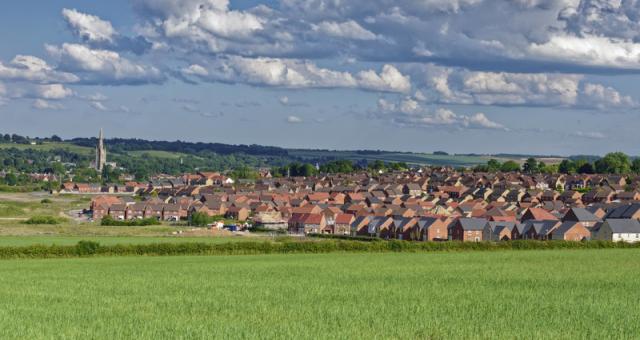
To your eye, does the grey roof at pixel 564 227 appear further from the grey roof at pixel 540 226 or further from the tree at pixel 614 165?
the tree at pixel 614 165

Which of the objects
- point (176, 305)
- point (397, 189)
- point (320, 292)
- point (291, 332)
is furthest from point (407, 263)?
point (397, 189)

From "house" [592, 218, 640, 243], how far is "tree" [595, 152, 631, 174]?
9100cm

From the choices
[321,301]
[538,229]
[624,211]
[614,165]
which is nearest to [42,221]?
[538,229]

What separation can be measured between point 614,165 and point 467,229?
317 feet

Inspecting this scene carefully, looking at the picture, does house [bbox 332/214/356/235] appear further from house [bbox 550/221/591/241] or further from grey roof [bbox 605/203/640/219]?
grey roof [bbox 605/203/640/219]

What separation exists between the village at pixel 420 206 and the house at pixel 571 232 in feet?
0.28

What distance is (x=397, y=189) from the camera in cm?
14962

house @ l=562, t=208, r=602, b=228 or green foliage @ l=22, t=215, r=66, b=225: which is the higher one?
house @ l=562, t=208, r=602, b=228

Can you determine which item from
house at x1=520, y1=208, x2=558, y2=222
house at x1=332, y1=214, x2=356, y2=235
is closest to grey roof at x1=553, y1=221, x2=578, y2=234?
house at x1=520, y1=208, x2=558, y2=222

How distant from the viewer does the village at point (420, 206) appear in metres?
81.3

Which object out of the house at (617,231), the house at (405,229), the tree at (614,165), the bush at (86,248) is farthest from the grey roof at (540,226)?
the tree at (614,165)

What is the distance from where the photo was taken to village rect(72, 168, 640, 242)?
81.3 metres

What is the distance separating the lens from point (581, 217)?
85.0m

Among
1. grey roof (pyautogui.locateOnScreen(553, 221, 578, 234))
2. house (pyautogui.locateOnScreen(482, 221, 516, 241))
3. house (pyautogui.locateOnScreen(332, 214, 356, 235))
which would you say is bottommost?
house (pyautogui.locateOnScreen(332, 214, 356, 235))
